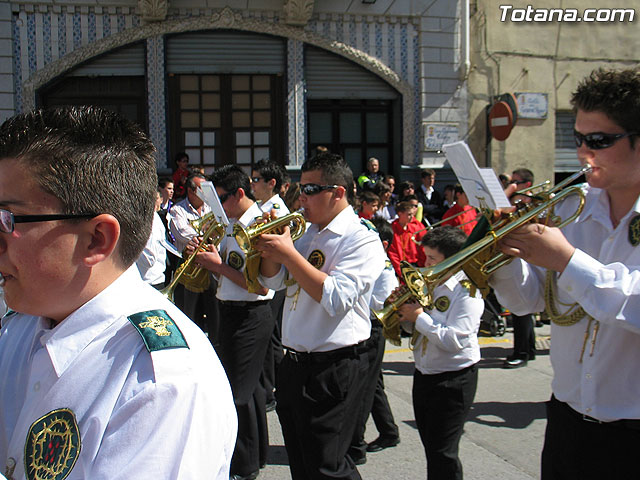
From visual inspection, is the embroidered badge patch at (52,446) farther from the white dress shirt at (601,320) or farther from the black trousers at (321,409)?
the black trousers at (321,409)

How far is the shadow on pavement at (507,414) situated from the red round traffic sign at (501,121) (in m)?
8.38

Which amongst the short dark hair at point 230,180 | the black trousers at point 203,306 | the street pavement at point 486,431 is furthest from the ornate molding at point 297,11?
the short dark hair at point 230,180

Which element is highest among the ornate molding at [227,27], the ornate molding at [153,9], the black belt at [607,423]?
the ornate molding at [153,9]

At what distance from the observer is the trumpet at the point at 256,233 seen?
3559 mm

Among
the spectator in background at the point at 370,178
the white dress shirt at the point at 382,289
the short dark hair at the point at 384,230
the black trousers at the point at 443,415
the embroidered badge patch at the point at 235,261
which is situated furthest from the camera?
the spectator in background at the point at 370,178

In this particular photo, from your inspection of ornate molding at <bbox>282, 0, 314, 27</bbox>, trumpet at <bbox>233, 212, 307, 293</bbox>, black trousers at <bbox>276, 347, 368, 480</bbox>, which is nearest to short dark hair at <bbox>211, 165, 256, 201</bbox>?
trumpet at <bbox>233, 212, 307, 293</bbox>

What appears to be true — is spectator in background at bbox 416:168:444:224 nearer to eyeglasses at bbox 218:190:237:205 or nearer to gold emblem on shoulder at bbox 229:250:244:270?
eyeglasses at bbox 218:190:237:205

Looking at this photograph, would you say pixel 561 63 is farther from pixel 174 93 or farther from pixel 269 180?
pixel 269 180

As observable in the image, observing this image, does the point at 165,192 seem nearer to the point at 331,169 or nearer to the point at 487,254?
the point at 331,169

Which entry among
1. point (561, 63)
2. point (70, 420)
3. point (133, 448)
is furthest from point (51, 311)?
point (561, 63)

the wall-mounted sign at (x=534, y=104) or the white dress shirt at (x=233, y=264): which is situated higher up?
the wall-mounted sign at (x=534, y=104)

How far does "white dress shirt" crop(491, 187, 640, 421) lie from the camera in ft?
7.25

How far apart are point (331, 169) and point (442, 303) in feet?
3.41

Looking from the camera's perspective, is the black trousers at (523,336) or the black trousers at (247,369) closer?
the black trousers at (247,369)
